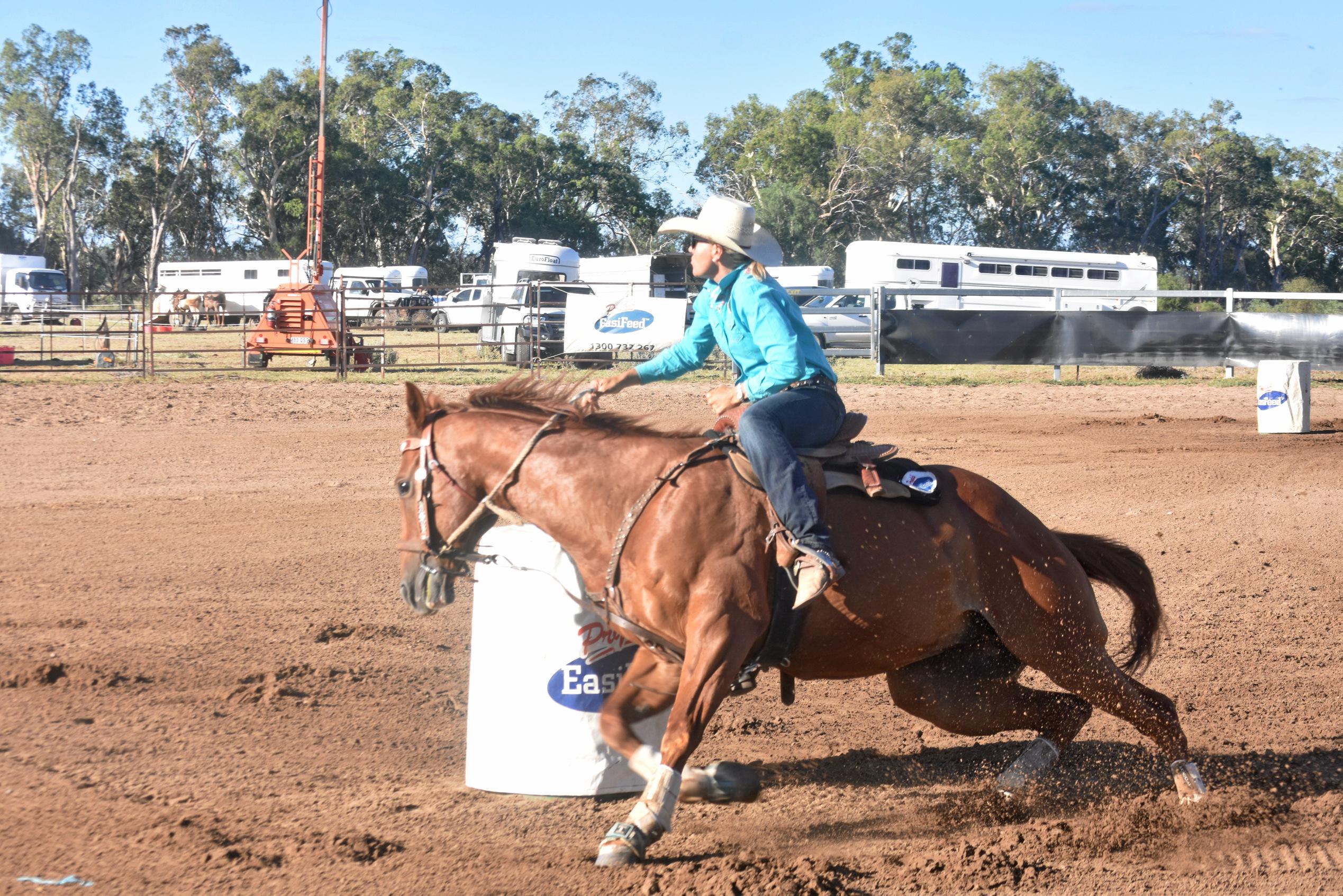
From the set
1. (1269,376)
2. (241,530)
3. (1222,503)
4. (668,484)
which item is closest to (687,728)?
(668,484)

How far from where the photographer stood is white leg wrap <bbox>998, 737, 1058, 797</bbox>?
4.39 meters

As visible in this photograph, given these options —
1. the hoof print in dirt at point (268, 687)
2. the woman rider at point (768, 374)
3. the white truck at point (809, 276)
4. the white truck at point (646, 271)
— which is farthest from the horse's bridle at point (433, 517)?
the white truck at point (809, 276)

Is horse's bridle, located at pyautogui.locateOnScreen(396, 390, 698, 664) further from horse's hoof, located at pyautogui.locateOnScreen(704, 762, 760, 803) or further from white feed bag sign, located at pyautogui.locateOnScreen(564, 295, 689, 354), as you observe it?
white feed bag sign, located at pyautogui.locateOnScreen(564, 295, 689, 354)

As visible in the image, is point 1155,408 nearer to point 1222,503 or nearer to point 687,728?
point 1222,503

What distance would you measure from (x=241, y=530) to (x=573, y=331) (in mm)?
11238

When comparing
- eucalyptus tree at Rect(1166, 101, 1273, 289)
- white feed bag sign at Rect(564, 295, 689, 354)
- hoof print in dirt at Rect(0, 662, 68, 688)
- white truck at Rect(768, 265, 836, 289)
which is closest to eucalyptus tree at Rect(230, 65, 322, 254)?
white truck at Rect(768, 265, 836, 289)

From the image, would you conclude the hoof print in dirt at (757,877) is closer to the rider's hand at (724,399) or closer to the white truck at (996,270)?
the rider's hand at (724,399)

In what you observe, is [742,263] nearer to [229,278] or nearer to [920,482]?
[920,482]

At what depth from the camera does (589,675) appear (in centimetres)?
430

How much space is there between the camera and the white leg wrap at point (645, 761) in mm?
3891

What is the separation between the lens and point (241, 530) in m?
8.68

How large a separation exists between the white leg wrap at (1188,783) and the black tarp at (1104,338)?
50.5 feet

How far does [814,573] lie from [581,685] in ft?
3.64

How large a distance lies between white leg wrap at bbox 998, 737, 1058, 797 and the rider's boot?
131 centimetres
